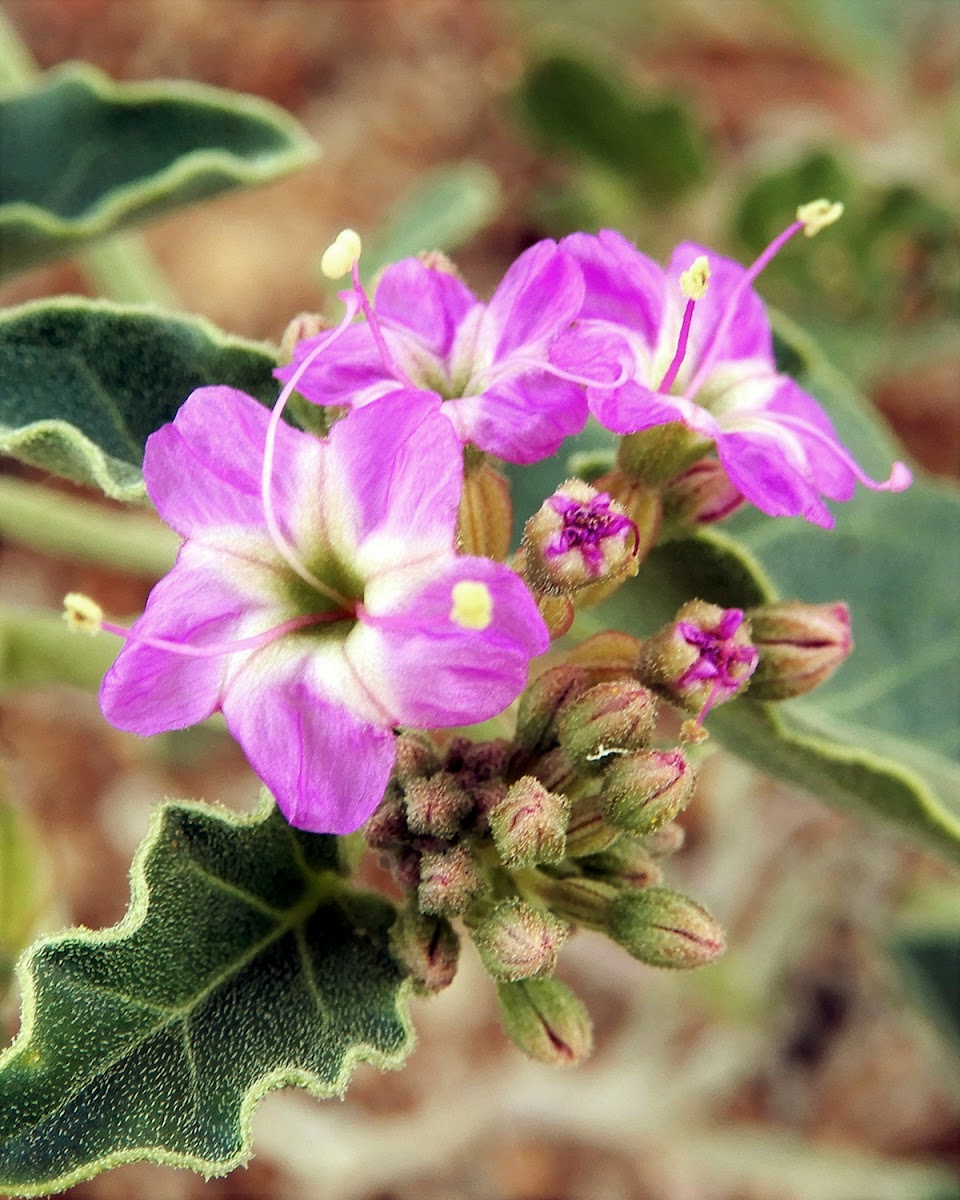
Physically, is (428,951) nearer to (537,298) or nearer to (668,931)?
(668,931)

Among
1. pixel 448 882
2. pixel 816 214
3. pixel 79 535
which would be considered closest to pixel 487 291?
pixel 79 535

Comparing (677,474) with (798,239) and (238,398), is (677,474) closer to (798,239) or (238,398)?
(238,398)

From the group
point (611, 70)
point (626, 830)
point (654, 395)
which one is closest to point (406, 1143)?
point (626, 830)

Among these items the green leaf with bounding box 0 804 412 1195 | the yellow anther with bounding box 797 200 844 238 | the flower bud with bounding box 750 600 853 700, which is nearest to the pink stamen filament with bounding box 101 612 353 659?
the green leaf with bounding box 0 804 412 1195

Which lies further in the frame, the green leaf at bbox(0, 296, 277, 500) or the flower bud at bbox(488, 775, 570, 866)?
the green leaf at bbox(0, 296, 277, 500)

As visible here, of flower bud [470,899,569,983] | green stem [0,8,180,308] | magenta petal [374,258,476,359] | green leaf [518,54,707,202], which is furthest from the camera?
green leaf [518,54,707,202]

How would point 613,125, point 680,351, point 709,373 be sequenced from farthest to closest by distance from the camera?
1. point 613,125
2. point 709,373
3. point 680,351

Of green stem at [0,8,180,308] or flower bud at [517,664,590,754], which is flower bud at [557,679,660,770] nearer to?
flower bud at [517,664,590,754]
